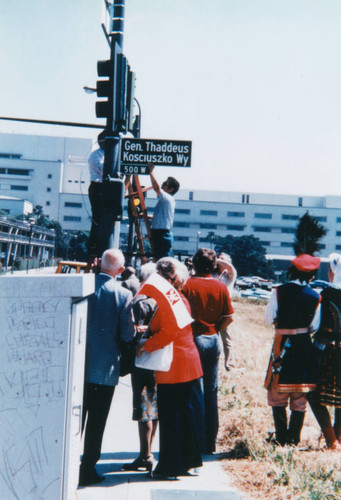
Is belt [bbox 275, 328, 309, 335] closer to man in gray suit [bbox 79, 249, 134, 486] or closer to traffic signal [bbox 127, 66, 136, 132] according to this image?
man in gray suit [bbox 79, 249, 134, 486]

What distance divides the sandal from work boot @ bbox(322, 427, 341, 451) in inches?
66.5

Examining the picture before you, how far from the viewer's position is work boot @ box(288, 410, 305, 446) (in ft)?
16.7

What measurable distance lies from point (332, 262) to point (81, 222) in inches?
4106

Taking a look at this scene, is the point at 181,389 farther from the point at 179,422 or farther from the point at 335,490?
the point at 335,490

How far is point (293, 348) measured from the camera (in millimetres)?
5051

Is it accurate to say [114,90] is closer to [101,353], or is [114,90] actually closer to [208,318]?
[208,318]

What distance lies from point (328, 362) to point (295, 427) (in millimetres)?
676

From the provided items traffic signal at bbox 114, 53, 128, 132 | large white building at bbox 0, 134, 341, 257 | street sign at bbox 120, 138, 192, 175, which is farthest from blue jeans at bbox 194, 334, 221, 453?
large white building at bbox 0, 134, 341, 257

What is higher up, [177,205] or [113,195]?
[177,205]

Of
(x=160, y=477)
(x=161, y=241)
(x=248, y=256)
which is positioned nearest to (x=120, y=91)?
(x=161, y=241)

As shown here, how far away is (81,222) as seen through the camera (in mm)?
108000

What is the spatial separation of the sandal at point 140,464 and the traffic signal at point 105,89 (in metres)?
4.06

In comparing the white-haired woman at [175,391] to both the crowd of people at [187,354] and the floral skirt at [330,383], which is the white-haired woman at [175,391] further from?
the floral skirt at [330,383]

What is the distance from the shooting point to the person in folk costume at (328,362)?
5.15 metres
